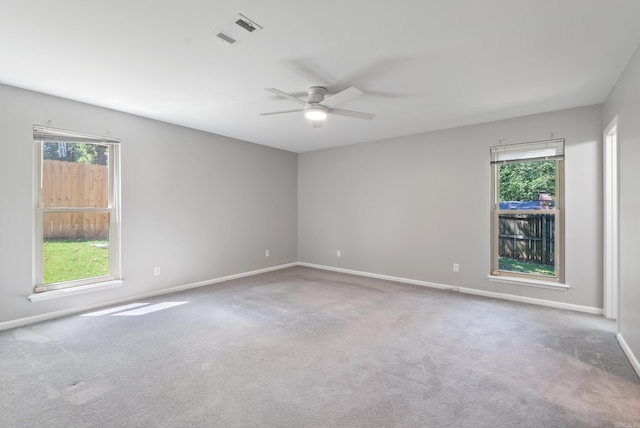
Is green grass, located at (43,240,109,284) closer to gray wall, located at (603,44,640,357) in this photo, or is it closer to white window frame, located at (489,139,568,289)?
white window frame, located at (489,139,568,289)

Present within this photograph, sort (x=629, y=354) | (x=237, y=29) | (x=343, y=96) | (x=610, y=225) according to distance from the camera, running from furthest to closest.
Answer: (x=610, y=225) → (x=343, y=96) → (x=629, y=354) → (x=237, y=29)

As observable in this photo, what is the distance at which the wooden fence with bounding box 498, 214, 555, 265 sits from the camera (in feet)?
13.3

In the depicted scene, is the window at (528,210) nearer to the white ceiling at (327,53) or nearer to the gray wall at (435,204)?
the gray wall at (435,204)

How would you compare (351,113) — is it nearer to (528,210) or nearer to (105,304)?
(528,210)

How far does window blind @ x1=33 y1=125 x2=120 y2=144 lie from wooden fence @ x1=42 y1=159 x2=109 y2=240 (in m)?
0.25

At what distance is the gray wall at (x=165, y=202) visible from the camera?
10.4 feet

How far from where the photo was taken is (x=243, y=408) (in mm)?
1891

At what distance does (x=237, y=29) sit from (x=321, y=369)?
253cm

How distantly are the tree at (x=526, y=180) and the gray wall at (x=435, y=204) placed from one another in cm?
22

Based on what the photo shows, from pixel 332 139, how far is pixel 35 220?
412 cm

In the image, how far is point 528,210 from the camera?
4164 mm

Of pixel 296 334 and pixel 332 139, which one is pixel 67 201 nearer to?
pixel 296 334

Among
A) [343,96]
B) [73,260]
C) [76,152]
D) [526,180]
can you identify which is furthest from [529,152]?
[73,260]

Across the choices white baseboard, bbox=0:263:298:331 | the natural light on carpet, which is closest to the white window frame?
white baseboard, bbox=0:263:298:331
